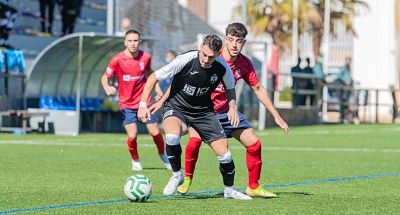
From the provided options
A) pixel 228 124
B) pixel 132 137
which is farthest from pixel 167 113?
pixel 132 137

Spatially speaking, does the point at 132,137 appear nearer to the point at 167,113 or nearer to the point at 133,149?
the point at 133,149

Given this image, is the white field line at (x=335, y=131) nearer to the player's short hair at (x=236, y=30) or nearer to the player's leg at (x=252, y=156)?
the player's leg at (x=252, y=156)

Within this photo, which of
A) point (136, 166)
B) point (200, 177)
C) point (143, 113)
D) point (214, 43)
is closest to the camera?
point (214, 43)

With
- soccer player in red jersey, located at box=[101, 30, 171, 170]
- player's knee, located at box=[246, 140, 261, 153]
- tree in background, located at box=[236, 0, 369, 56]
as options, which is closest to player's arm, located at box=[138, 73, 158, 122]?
player's knee, located at box=[246, 140, 261, 153]

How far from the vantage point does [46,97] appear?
29.0 metres

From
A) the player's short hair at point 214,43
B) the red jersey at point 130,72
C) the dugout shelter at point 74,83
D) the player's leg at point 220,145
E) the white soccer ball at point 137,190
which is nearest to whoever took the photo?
the white soccer ball at point 137,190

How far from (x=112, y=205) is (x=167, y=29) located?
2233 centimetres

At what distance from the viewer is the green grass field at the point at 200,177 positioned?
35.4 ft

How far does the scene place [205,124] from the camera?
1193 centimetres

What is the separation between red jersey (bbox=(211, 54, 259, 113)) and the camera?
12.3 metres

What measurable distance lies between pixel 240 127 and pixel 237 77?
592mm

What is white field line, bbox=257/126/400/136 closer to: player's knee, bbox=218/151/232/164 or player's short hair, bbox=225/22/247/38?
player's knee, bbox=218/151/232/164

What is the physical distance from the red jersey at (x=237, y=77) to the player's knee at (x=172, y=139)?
589 millimetres

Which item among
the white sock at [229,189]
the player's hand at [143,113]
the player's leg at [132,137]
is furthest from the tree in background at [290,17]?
the player's hand at [143,113]
